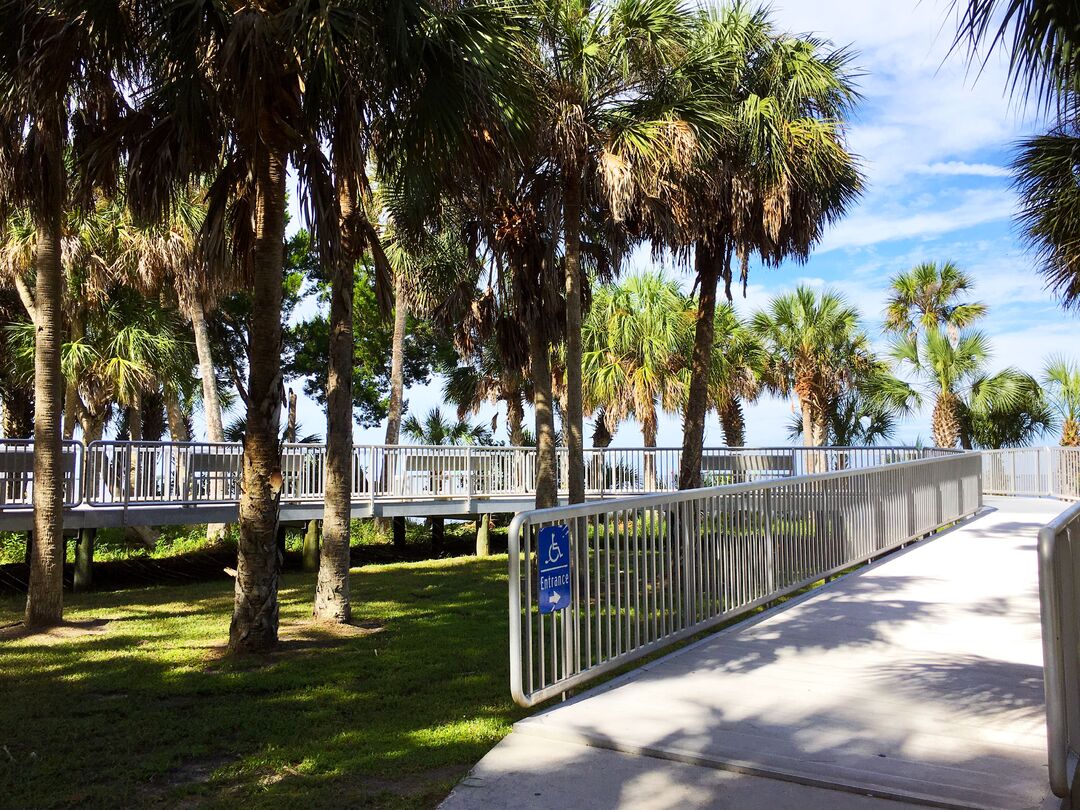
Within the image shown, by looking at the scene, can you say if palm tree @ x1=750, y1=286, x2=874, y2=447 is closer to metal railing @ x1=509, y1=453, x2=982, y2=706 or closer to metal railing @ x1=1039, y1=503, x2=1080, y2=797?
metal railing @ x1=509, y1=453, x2=982, y2=706

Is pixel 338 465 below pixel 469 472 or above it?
above

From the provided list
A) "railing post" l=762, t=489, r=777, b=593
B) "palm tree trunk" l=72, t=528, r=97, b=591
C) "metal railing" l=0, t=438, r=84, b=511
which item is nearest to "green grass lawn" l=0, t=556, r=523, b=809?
"railing post" l=762, t=489, r=777, b=593

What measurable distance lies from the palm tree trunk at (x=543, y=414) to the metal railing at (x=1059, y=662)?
29.4ft

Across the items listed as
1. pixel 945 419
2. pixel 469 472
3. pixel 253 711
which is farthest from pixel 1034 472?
pixel 253 711

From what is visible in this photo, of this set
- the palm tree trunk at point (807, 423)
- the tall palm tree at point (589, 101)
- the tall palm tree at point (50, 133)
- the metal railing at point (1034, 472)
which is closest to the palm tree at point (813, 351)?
the palm tree trunk at point (807, 423)

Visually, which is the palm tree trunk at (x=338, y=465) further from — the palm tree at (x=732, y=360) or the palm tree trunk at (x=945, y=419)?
the palm tree trunk at (x=945, y=419)

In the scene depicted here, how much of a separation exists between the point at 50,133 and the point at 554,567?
785 cm

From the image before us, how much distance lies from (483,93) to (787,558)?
5.29 meters

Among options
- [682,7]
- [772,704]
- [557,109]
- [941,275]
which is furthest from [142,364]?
[941,275]

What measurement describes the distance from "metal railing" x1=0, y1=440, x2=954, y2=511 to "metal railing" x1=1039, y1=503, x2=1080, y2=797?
1029 cm

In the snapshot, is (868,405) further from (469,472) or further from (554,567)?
(554,567)

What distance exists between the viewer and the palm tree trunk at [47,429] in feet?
33.5

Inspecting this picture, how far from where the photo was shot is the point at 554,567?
547 cm

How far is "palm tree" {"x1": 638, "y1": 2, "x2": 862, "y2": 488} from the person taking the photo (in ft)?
46.8
